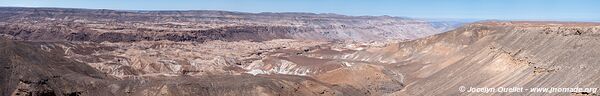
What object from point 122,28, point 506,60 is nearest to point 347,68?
point 506,60

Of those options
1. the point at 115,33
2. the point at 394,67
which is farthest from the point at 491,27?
the point at 115,33

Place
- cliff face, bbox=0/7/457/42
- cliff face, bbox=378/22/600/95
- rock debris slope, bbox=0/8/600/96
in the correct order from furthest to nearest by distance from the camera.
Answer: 1. cliff face, bbox=0/7/457/42
2. rock debris slope, bbox=0/8/600/96
3. cliff face, bbox=378/22/600/95

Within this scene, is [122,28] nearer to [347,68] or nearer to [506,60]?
[347,68]

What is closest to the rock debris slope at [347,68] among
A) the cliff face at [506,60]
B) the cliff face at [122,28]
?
the cliff face at [506,60]

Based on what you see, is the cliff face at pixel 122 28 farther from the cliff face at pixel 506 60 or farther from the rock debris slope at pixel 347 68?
the cliff face at pixel 506 60

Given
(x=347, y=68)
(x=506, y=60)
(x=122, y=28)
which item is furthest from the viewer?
(x=122, y=28)

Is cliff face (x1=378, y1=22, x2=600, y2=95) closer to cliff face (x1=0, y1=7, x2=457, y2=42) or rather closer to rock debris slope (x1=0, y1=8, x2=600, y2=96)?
rock debris slope (x1=0, y1=8, x2=600, y2=96)

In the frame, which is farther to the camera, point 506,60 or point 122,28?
point 122,28

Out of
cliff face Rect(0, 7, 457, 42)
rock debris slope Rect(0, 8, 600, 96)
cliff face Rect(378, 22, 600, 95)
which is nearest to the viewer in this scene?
cliff face Rect(378, 22, 600, 95)

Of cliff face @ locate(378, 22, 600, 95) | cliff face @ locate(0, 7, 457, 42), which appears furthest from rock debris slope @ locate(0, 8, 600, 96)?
cliff face @ locate(0, 7, 457, 42)

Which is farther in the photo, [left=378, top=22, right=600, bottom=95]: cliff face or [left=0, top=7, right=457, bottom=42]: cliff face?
[left=0, top=7, right=457, bottom=42]: cliff face

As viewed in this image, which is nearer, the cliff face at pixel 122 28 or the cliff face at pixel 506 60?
the cliff face at pixel 506 60

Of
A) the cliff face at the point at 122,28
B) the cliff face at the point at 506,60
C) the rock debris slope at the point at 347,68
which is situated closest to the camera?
the cliff face at the point at 506,60
